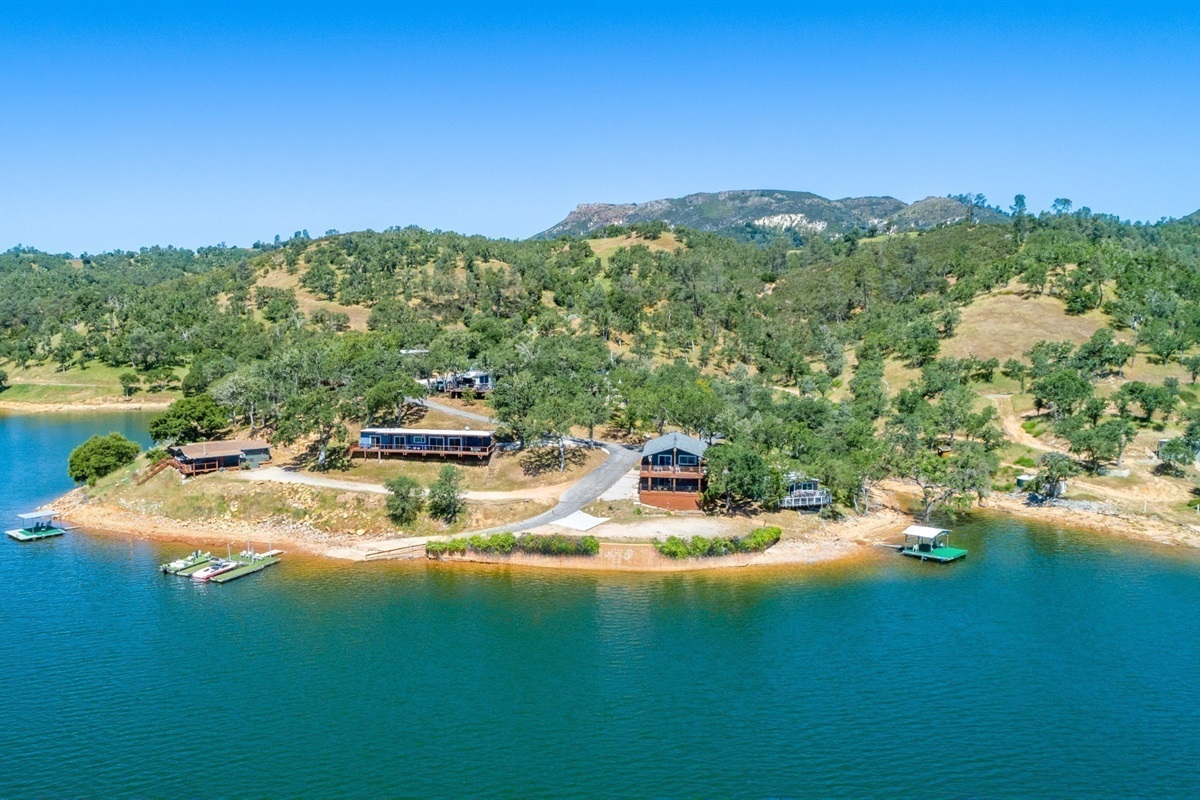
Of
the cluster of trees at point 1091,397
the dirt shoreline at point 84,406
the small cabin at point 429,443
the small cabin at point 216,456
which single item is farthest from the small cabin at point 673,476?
the dirt shoreline at point 84,406

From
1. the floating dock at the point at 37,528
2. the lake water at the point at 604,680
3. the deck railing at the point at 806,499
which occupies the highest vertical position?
the deck railing at the point at 806,499

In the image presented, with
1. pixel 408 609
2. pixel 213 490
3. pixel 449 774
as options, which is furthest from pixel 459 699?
pixel 213 490

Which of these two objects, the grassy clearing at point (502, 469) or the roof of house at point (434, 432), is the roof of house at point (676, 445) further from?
the roof of house at point (434, 432)

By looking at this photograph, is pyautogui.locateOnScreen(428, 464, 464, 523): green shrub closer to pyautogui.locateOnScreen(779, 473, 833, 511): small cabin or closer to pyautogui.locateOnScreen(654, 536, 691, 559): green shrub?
pyautogui.locateOnScreen(654, 536, 691, 559): green shrub

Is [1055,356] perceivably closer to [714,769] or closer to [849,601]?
[849,601]

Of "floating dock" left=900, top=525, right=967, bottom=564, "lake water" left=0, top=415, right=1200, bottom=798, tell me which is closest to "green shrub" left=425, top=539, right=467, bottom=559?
"lake water" left=0, top=415, right=1200, bottom=798

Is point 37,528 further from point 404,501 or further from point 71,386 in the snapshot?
point 71,386

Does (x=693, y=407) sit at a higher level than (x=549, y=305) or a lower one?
lower
